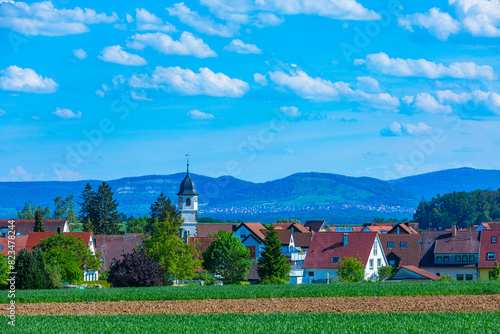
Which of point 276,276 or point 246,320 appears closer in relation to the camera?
point 246,320

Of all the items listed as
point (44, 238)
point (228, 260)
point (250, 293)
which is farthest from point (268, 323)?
point (44, 238)

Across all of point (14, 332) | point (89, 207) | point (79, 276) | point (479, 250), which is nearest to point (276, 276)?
point (79, 276)

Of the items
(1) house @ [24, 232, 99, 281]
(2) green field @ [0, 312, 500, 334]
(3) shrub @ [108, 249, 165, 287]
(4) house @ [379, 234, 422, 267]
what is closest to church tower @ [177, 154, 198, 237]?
(1) house @ [24, 232, 99, 281]

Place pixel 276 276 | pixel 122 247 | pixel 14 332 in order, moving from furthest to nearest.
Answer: pixel 122 247 → pixel 276 276 → pixel 14 332

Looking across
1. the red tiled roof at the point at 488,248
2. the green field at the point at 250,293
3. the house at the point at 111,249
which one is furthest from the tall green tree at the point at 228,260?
the house at the point at 111,249

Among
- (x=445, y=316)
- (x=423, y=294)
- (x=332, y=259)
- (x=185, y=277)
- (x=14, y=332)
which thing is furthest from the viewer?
(x=332, y=259)

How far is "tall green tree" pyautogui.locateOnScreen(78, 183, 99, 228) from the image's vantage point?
140 metres

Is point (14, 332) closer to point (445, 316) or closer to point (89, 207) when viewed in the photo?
point (445, 316)

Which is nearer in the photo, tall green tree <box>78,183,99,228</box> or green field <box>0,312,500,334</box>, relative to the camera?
green field <box>0,312,500,334</box>

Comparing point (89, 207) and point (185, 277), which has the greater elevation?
point (89, 207)

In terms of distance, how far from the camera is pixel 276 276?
233ft

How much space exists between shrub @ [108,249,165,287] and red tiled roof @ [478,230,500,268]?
131 ft

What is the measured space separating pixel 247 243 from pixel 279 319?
5957 centimetres

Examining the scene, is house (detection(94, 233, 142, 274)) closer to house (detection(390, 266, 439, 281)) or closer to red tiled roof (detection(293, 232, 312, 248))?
red tiled roof (detection(293, 232, 312, 248))
